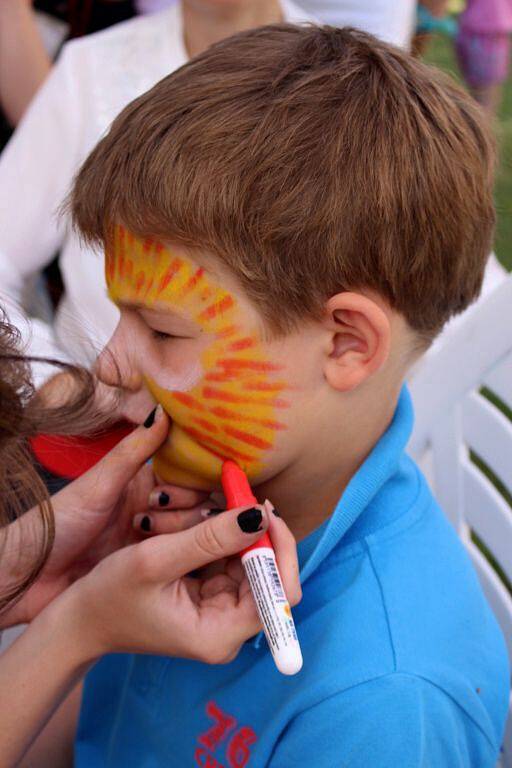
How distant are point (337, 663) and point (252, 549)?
14 cm

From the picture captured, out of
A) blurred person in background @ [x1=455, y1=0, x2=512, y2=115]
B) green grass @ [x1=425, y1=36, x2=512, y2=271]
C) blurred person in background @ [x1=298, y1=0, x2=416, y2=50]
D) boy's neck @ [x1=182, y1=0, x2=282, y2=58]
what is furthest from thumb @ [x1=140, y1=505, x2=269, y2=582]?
blurred person in background @ [x1=455, y1=0, x2=512, y2=115]

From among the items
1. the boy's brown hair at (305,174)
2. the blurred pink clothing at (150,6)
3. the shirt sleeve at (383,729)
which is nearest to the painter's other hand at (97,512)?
the boy's brown hair at (305,174)

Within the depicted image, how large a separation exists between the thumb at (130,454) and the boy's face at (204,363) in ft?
0.06

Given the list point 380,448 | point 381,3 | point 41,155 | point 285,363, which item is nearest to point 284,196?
point 285,363

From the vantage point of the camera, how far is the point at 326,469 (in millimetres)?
972

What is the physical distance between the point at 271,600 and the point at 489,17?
2.98 m

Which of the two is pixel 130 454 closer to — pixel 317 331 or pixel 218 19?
pixel 317 331

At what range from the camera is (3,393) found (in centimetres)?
77

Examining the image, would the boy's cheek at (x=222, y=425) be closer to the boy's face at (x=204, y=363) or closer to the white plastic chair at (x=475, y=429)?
the boy's face at (x=204, y=363)

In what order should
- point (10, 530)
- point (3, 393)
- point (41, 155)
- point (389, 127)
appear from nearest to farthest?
point (3, 393)
point (389, 127)
point (10, 530)
point (41, 155)

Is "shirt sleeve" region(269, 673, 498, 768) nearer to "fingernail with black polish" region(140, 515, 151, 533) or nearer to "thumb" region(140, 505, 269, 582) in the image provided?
"thumb" region(140, 505, 269, 582)

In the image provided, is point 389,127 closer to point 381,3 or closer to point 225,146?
point 225,146

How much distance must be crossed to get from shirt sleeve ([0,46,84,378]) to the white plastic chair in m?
0.72

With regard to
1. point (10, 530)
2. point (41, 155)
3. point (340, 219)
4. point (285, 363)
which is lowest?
point (10, 530)
